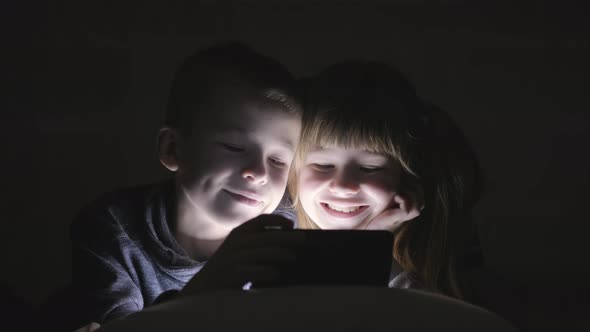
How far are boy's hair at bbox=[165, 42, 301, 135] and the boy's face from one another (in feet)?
0.06

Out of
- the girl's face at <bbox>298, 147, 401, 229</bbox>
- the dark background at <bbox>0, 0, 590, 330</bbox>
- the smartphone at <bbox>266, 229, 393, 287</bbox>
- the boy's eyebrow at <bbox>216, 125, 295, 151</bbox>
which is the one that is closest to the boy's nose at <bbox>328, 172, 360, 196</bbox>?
the girl's face at <bbox>298, 147, 401, 229</bbox>

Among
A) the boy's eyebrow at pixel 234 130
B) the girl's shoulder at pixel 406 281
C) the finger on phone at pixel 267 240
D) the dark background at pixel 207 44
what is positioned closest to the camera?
the finger on phone at pixel 267 240

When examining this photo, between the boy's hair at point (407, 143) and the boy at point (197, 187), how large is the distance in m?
0.06

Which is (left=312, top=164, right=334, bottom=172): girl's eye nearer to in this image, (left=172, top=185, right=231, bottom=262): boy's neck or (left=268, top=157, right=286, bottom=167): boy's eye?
(left=268, top=157, right=286, bottom=167): boy's eye

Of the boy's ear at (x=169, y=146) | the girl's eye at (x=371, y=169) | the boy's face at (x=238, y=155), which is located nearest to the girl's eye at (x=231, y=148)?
the boy's face at (x=238, y=155)

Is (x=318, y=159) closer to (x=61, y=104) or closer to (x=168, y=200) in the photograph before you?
(x=168, y=200)

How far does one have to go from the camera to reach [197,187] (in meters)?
1.05

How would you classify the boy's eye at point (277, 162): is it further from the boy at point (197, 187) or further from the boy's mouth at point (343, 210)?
the boy's mouth at point (343, 210)

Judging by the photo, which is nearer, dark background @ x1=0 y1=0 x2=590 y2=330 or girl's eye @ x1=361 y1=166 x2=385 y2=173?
girl's eye @ x1=361 y1=166 x2=385 y2=173

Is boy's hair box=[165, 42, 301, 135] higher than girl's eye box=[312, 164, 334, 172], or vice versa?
boy's hair box=[165, 42, 301, 135]

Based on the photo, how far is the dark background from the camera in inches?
49.9

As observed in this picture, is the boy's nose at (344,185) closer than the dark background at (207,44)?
Yes

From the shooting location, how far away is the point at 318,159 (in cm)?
107

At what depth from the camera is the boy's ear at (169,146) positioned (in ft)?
3.52
